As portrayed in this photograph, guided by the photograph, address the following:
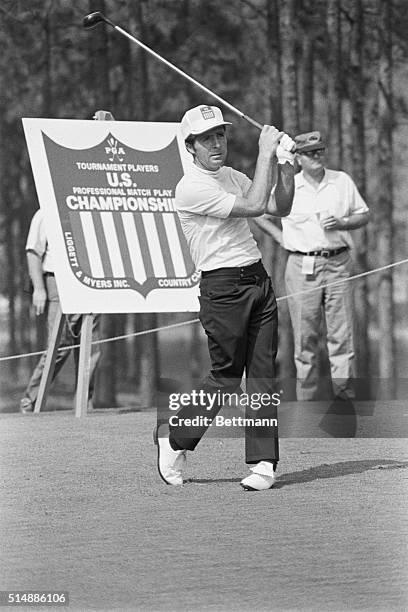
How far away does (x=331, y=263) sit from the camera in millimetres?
10453

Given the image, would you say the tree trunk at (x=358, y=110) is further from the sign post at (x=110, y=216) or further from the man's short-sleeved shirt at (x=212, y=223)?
the man's short-sleeved shirt at (x=212, y=223)

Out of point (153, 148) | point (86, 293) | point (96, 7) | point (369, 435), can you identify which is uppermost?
point (96, 7)

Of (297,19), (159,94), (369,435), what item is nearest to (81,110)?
(159,94)

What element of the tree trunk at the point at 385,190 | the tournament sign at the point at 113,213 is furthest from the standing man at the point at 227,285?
the tree trunk at the point at 385,190

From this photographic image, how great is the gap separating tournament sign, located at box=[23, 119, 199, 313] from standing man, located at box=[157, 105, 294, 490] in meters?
3.26

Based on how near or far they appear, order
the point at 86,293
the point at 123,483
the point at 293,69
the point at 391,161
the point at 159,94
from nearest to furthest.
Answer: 1. the point at 123,483
2. the point at 86,293
3. the point at 293,69
4. the point at 391,161
5. the point at 159,94

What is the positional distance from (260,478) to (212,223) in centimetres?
119

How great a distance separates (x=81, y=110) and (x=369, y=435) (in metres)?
10.8

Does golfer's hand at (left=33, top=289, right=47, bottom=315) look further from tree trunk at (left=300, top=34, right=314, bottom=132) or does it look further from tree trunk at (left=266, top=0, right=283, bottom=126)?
tree trunk at (left=300, top=34, right=314, bottom=132)

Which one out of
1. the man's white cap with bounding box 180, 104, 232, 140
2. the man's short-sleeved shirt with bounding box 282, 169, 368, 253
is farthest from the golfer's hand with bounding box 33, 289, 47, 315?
→ the man's white cap with bounding box 180, 104, 232, 140

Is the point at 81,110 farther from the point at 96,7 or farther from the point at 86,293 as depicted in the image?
the point at 86,293

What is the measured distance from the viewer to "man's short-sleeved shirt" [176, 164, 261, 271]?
689 cm

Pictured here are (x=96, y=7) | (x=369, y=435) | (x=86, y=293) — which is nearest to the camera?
(x=369, y=435)

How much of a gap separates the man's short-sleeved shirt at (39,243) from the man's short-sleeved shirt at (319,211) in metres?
1.70
